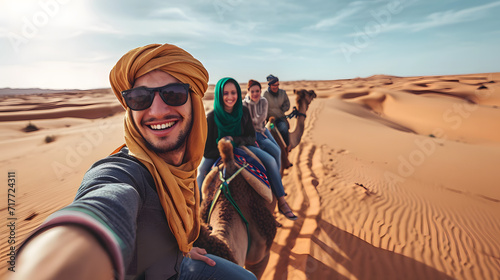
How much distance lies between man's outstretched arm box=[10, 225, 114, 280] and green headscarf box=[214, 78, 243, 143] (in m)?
2.66

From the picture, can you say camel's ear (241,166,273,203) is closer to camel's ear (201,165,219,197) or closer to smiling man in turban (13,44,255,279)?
camel's ear (201,165,219,197)

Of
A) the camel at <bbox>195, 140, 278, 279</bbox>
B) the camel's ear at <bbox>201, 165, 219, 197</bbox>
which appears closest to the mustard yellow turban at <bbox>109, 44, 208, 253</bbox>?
the camel at <bbox>195, 140, 278, 279</bbox>

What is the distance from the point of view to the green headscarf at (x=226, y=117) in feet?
10.5

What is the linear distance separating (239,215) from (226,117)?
4.97 feet

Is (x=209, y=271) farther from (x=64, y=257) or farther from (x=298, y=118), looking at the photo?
(x=298, y=118)

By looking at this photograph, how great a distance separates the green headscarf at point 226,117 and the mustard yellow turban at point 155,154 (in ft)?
6.11

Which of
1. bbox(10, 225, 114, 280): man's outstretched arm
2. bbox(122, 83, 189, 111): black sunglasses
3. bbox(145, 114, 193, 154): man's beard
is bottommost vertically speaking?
bbox(10, 225, 114, 280): man's outstretched arm

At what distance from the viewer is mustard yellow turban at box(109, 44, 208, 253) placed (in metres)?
1.09

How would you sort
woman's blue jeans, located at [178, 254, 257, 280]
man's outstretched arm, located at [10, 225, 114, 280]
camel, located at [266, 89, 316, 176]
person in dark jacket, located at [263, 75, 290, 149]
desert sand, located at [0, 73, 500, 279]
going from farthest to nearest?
person in dark jacket, located at [263, 75, 290, 149]
camel, located at [266, 89, 316, 176]
desert sand, located at [0, 73, 500, 279]
woman's blue jeans, located at [178, 254, 257, 280]
man's outstretched arm, located at [10, 225, 114, 280]

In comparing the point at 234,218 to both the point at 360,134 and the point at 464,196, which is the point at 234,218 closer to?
the point at 464,196

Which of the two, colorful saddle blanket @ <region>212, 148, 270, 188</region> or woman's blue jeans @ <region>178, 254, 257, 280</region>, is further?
colorful saddle blanket @ <region>212, 148, 270, 188</region>

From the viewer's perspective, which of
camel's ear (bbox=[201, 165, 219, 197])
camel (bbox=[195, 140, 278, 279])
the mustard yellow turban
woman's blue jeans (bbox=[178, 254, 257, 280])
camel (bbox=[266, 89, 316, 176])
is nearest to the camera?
the mustard yellow turban

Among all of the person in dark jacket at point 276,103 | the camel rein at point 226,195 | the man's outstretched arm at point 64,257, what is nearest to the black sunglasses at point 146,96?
the man's outstretched arm at point 64,257

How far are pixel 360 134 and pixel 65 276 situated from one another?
1244 cm
